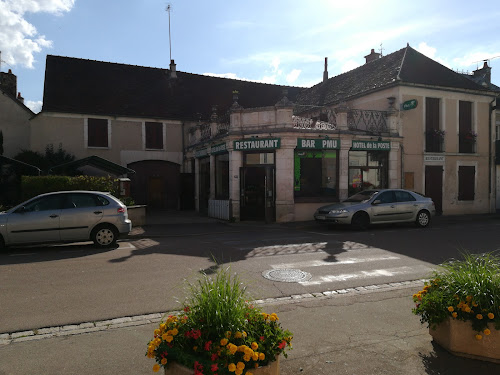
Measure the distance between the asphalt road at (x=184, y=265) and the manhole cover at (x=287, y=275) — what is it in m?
0.04

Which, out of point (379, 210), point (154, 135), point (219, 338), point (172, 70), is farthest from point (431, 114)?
point (219, 338)

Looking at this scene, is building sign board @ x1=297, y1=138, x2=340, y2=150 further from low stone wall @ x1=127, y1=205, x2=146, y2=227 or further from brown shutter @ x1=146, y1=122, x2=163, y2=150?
brown shutter @ x1=146, y1=122, x2=163, y2=150

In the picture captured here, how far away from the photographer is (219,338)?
2.59 metres

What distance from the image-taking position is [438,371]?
11.1ft

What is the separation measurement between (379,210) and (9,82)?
24.8 m

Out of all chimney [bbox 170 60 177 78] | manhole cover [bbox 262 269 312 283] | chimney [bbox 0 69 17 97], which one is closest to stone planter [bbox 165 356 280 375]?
manhole cover [bbox 262 269 312 283]

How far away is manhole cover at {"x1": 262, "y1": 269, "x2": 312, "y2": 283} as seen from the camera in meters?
6.76

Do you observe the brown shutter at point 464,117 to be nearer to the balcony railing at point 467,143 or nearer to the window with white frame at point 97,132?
the balcony railing at point 467,143

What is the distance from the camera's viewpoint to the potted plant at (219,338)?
8.08ft

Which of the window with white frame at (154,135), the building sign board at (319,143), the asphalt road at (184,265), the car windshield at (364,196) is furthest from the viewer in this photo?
the window with white frame at (154,135)

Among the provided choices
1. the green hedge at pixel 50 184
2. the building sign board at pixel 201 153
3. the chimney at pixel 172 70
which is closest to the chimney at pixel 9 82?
the chimney at pixel 172 70

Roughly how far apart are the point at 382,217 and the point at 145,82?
1862 cm

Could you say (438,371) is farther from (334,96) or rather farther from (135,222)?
(334,96)

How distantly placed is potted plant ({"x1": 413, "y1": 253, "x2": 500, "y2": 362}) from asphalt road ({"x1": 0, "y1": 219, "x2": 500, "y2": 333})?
2514 millimetres
